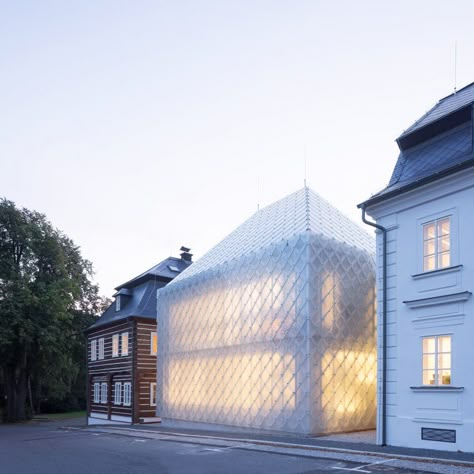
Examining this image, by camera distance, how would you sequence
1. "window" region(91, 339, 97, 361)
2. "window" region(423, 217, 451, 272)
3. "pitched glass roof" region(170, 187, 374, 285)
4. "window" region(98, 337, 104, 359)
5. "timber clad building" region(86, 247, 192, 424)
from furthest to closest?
"window" region(91, 339, 97, 361), "window" region(98, 337, 104, 359), "timber clad building" region(86, 247, 192, 424), "pitched glass roof" region(170, 187, 374, 285), "window" region(423, 217, 451, 272)

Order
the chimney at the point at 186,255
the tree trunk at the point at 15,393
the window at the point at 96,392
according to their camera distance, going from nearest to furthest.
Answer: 1. the window at the point at 96,392
2. the tree trunk at the point at 15,393
3. the chimney at the point at 186,255

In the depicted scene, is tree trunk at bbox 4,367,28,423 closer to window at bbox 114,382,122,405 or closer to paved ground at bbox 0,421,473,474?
window at bbox 114,382,122,405

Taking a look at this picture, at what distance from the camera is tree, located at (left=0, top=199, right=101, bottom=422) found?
118 feet

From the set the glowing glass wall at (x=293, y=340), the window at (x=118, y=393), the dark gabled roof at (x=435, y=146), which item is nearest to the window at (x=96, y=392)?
the window at (x=118, y=393)

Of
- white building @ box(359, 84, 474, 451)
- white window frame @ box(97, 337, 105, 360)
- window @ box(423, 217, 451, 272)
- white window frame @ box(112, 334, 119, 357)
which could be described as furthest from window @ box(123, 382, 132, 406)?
window @ box(423, 217, 451, 272)

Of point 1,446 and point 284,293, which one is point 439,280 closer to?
point 284,293

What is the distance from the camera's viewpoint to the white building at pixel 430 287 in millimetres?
13562

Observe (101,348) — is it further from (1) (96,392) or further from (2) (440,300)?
(2) (440,300)

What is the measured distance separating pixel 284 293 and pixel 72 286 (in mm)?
22274

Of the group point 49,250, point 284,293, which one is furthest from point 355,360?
point 49,250

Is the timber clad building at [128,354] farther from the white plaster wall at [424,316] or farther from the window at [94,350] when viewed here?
the white plaster wall at [424,316]

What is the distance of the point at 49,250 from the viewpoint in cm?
3950

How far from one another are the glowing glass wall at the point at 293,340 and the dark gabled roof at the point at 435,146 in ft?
13.5

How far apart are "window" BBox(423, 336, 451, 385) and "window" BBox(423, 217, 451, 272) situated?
1.74 metres
